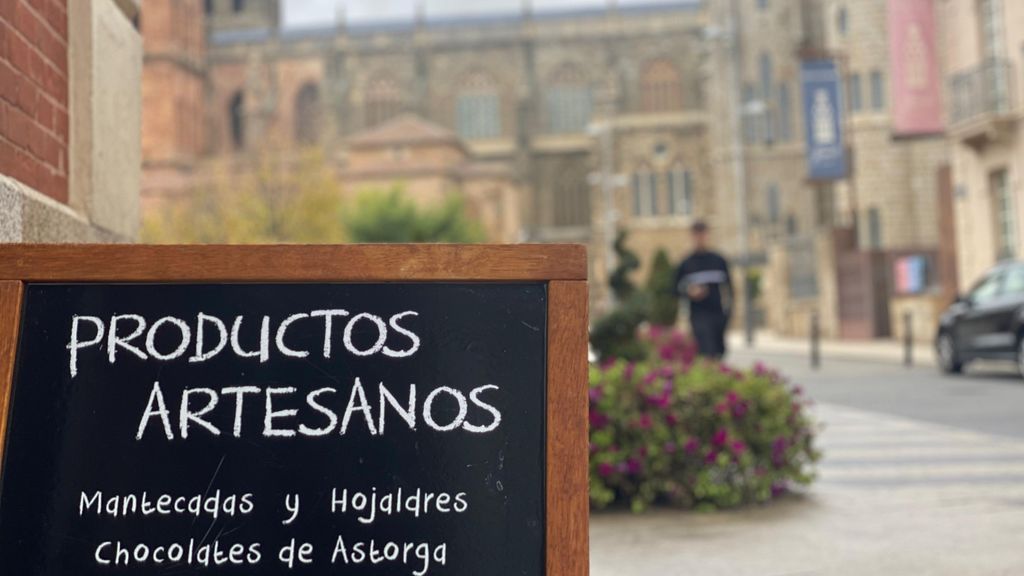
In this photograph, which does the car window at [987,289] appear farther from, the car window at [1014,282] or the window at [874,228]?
the window at [874,228]

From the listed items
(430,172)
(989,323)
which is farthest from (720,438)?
(430,172)

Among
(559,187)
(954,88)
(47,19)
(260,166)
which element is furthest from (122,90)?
(559,187)

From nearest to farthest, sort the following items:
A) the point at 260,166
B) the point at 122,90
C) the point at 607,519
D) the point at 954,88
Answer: the point at 122,90, the point at 607,519, the point at 954,88, the point at 260,166

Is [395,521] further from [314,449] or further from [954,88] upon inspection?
[954,88]

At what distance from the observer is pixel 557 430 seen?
247 cm

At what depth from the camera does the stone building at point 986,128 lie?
21.9 meters

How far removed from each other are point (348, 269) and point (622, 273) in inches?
380

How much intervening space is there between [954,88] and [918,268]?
6.04 metres

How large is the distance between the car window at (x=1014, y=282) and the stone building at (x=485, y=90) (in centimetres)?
4382

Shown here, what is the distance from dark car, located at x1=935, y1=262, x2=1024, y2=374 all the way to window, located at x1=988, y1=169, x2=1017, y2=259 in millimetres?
7306

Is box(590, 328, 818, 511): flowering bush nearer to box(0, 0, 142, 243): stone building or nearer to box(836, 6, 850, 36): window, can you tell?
box(0, 0, 142, 243): stone building

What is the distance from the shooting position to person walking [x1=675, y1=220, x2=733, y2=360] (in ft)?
33.5

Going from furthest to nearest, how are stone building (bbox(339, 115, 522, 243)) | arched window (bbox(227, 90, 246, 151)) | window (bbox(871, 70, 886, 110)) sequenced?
1. arched window (bbox(227, 90, 246, 151))
2. stone building (bbox(339, 115, 522, 243))
3. window (bbox(871, 70, 886, 110))

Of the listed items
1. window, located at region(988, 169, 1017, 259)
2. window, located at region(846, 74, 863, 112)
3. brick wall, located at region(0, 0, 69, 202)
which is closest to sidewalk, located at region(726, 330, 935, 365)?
window, located at region(988, 169, 1017, 259)
